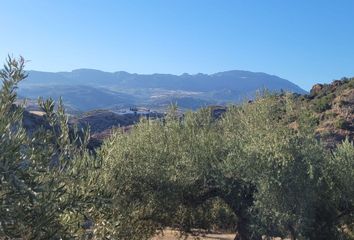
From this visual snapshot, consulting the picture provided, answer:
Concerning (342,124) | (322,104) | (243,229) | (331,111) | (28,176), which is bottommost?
(243,229)

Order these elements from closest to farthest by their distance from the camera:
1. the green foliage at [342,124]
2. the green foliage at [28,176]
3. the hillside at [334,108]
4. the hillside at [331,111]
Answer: the green foliage at [28,176] < the hillside at [331,111] < the hillside at [334,108] < the green foliage at [342,124]

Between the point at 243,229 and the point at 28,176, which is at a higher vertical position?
the point at 28,176

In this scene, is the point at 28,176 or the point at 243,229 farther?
the point at 243,229

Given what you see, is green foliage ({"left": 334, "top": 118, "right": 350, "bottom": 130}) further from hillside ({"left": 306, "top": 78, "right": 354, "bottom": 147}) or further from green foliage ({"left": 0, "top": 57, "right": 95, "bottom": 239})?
green foliage ({"left": 0, "top": 57, "right": 95, "bottom": 239})

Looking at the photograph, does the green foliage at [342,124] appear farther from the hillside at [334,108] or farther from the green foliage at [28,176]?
the green foliage at [28,176]

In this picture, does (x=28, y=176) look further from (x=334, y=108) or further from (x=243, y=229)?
(x=334, y=108)

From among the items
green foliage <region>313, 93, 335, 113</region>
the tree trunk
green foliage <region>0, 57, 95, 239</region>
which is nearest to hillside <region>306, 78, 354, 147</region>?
green foliage <region>313, 93, 335, 113</region>

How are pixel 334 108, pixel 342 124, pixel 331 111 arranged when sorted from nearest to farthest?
1. pixel 342 124
2. pixel 331 111
3. pixel 334 108

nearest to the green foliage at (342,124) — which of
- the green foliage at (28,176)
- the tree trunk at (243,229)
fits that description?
the tree trunk at (243,229)

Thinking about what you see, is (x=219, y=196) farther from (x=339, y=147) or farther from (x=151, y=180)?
(x=339, y=147)

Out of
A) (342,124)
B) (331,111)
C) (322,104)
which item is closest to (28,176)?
(342,124)

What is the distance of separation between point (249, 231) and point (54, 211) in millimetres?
→ 18475

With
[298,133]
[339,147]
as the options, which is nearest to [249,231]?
[298,133]

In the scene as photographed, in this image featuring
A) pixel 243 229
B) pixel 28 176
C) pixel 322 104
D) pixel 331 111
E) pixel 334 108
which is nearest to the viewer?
pixel 28 176
